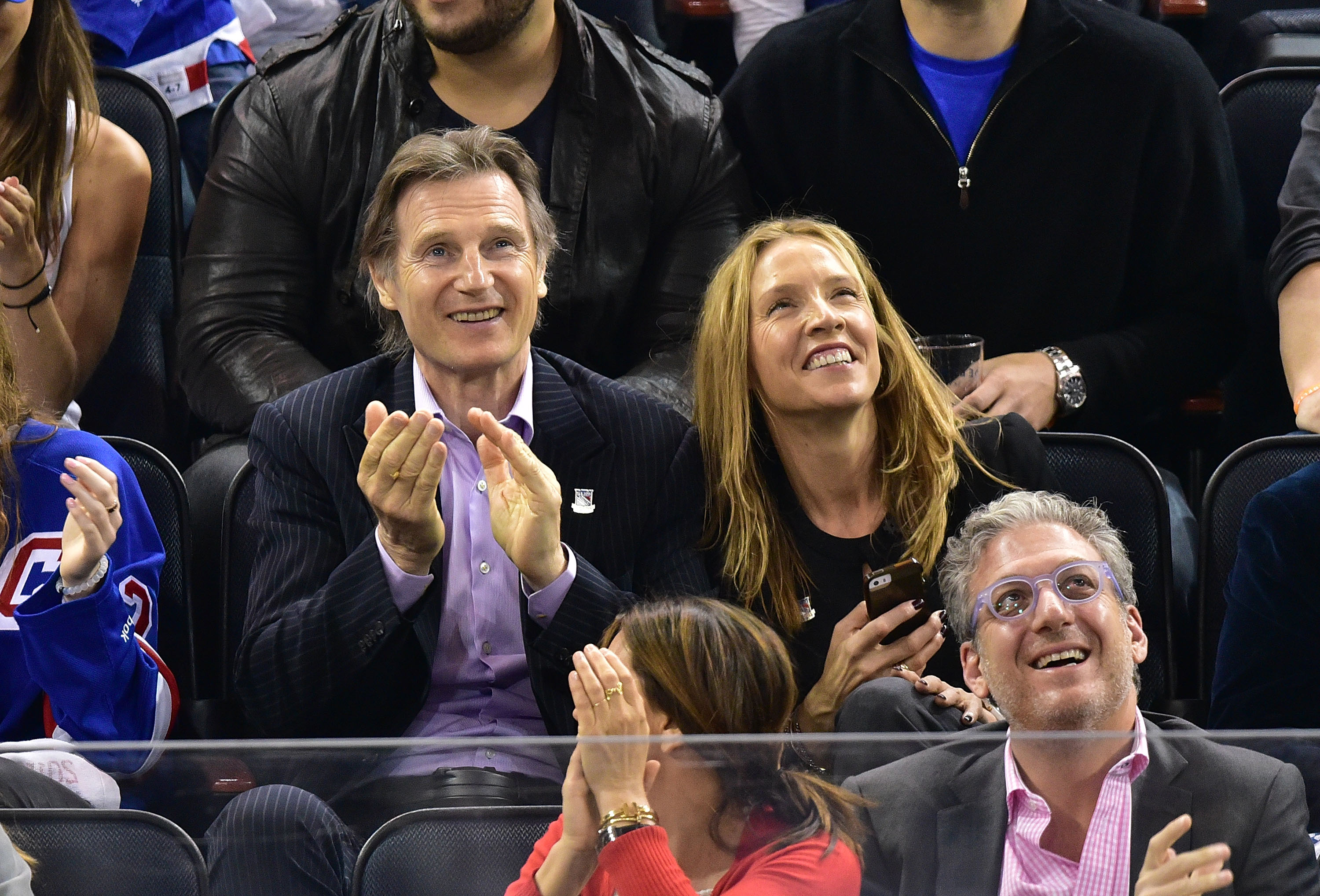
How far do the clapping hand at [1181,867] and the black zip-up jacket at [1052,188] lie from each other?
1.29 metres

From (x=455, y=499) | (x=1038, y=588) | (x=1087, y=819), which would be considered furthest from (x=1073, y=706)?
(x=455, y=499)

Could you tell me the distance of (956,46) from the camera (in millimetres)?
2508

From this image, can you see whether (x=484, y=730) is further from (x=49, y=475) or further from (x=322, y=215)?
(x=322, y=215)

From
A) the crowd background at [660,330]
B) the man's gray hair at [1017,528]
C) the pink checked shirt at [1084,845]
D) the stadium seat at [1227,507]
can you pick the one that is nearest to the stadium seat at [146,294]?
the crowd background at [660,330]

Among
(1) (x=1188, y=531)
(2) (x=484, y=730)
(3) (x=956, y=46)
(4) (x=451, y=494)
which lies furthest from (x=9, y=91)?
(1) (x=1188, y=531)

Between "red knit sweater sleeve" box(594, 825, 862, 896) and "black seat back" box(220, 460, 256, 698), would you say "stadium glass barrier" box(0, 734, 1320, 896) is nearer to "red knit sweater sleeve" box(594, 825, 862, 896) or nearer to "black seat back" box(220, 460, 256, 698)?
"red knit sweater sleeve" box(594, 825, 862, 896)

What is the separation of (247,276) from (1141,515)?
1.27 meters

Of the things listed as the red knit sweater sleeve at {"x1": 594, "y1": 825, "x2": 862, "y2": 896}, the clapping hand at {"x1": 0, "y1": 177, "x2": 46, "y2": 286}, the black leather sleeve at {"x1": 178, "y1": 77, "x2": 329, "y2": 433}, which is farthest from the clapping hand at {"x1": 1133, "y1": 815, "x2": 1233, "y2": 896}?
the clapping hand at {"x1": 0, "y1": 177, "x2": 46, "y2": 286}

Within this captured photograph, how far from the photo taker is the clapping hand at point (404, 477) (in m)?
1.67

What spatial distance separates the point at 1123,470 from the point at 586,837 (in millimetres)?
1082

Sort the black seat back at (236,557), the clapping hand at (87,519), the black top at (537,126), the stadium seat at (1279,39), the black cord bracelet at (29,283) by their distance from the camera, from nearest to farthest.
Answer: the clapping hand at (87,519), the black seat back at (236,557), the black cord bracelet at (29,283), the black top at (537,126), the stadium seat at (1279,39)

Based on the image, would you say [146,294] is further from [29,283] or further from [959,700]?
[959,700]

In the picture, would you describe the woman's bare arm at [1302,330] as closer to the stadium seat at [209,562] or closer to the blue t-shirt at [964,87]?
the blue t-shirt at [964,87]

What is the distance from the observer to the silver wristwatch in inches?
91.7
